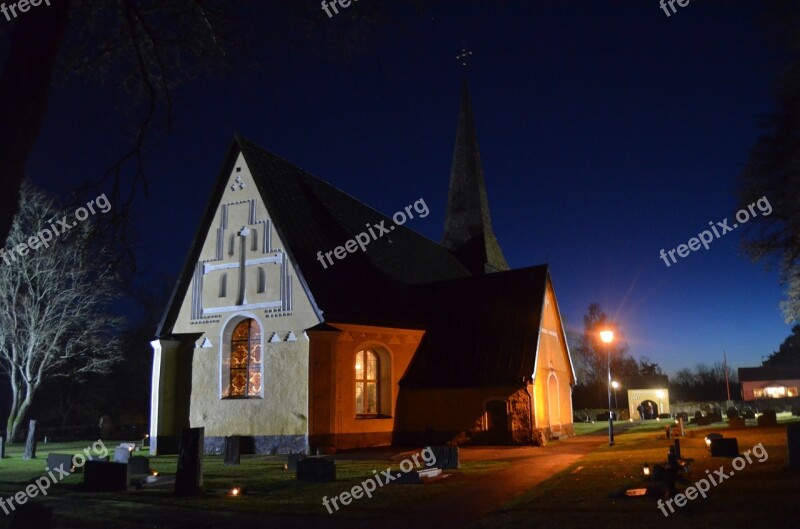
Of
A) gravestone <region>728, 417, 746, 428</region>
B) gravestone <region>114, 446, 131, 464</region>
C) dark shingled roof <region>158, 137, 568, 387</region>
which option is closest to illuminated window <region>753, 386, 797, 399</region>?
gravestone <region>728, 417, 746, 428</region>

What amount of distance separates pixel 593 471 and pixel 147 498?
9792mm

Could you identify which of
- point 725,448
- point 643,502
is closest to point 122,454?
point 643,502

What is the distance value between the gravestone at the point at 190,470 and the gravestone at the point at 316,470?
227cm

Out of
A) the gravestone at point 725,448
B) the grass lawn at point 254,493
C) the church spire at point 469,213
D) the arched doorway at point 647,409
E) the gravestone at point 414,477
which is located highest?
the church spire at point 469,213

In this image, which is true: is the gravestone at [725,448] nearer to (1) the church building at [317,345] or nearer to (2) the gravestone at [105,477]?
(1) the church building at [317,345]

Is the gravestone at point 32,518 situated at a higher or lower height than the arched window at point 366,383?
lower

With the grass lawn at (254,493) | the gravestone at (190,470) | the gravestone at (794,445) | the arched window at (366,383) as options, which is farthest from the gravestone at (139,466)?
the gravestone at (794,445)

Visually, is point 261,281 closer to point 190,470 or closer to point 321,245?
point 321,245

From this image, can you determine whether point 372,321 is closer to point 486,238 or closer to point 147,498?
point 147,498

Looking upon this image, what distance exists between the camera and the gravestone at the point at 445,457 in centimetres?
1600

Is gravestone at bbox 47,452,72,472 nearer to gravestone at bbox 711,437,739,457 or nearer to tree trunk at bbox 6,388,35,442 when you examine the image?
gravestone at bbox 711,437,739,457

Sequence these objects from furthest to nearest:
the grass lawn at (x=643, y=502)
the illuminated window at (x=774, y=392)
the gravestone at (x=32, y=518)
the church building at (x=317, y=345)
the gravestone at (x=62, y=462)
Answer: the illuminated window at (x=774, y=392) → the church building at (x=317, y=345) → the gravestone at (x=62, y=462) → the grass lawn at (x=643, y=502) → the gravestone at (x=32, y=518)

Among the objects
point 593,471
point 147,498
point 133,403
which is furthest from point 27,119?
point 133,403

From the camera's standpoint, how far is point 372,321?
24156mm
